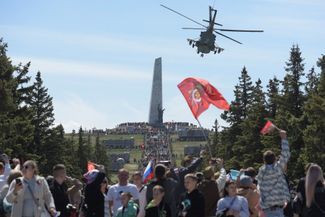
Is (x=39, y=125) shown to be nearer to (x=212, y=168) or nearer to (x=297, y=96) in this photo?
(x=297, y=96)

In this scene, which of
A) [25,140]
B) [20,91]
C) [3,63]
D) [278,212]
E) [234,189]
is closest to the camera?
[234,189]

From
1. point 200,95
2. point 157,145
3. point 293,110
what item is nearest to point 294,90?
point 293,110

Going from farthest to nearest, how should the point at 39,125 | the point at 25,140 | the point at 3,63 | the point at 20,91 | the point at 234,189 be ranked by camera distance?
1. the point at 39,125
2. the point at 20,91
3. the point at 25,140
4. the point at 3,63
5. the point at 234,189

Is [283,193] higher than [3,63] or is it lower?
lower

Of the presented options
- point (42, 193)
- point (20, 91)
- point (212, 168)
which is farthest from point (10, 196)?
point (20, 91)

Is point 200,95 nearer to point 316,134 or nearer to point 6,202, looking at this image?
point 6,202

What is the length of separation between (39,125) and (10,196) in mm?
55268

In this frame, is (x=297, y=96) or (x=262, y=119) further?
(x=262, y=119)

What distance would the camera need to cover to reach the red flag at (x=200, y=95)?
70.8 feet

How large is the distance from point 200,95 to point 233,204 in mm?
10539

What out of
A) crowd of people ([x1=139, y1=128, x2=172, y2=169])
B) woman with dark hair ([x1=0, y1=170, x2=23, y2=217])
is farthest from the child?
crowd of people ([x1=139, y1=128, x2=172, y2=169])

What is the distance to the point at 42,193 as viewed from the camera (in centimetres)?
1219

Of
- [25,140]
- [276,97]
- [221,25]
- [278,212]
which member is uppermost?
[221,25]

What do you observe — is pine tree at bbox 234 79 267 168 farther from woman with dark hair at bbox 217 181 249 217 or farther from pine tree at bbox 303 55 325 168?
woman with dark hair at bbox 217 181 249 217
